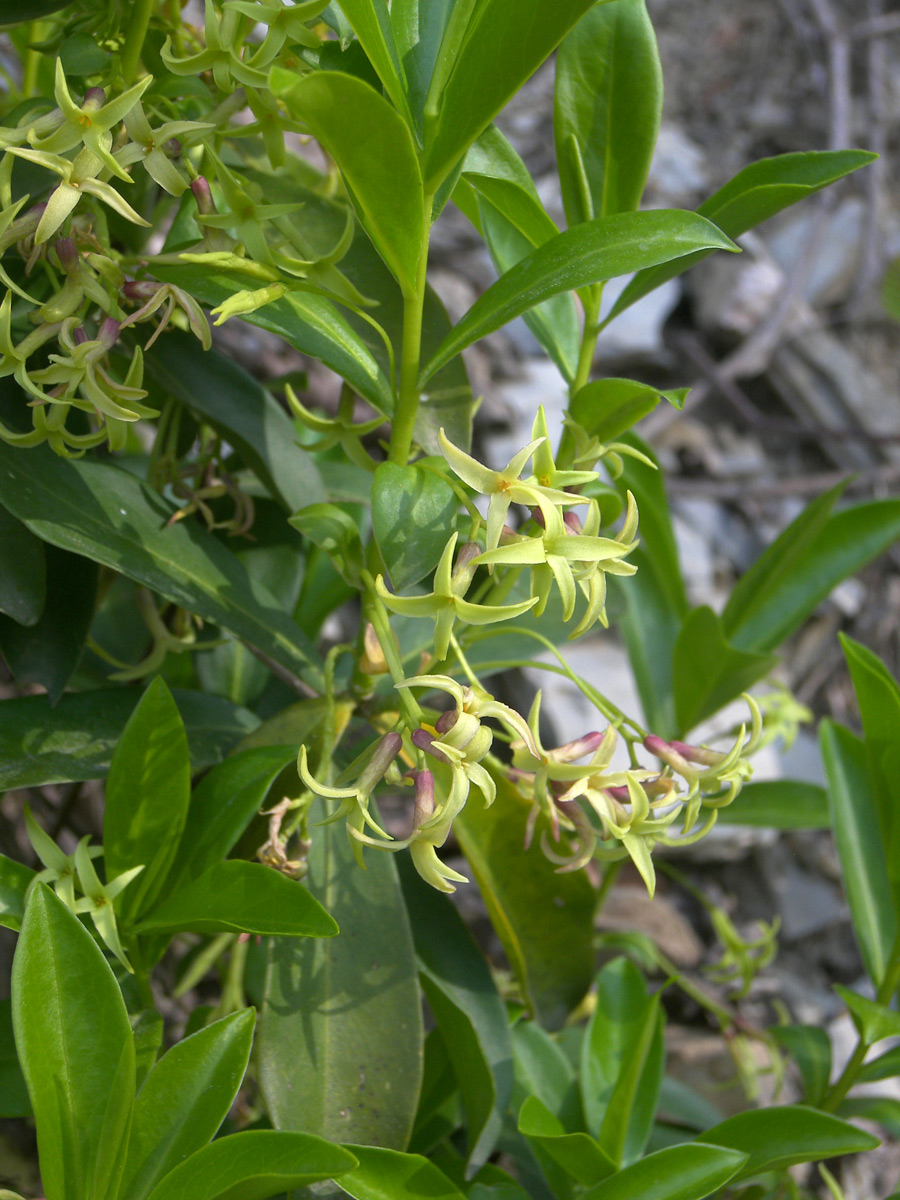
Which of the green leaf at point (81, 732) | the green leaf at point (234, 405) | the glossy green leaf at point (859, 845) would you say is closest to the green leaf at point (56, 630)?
the green leaf at point (81, 732)

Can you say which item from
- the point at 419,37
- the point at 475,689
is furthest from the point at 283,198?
the point at 475,689

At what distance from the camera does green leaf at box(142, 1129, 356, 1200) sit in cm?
63

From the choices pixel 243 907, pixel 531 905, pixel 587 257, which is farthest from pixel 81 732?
pixel 587 257

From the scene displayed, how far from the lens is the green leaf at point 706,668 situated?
1213mm

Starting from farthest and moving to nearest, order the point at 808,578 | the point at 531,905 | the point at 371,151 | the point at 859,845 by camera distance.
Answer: the point at 808,578 → the point at 859,845 → the point at 531,905 → the point at 371,151

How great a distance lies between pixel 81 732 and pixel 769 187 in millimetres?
793

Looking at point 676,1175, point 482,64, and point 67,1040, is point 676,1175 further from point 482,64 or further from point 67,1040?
point 482,64

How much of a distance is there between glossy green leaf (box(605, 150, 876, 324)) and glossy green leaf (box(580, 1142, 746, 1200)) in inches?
30.7

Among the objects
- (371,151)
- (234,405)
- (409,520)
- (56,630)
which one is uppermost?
(371,151)

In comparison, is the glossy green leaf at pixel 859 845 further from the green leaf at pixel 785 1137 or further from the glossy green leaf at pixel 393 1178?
the glossy green leaf at pixel 393 1178

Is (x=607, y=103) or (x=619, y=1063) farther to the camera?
(x=619, y=1063)

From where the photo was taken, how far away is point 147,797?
2.74 feet

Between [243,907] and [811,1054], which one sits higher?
[243,907]

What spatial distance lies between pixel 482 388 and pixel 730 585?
838 millimetres
